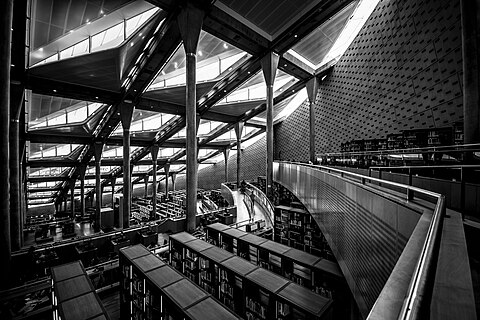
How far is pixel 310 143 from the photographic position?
1944cm

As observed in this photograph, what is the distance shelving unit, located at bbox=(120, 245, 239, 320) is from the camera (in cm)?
390

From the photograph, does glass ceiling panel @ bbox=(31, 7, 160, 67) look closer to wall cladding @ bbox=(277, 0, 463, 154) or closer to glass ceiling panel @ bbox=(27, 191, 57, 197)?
wall cladding @ bbox=(277, 0, 463, 154)

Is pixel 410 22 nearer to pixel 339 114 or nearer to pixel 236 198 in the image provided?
pixel 339 114

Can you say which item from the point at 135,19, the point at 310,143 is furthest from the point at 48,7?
the point at 310,143

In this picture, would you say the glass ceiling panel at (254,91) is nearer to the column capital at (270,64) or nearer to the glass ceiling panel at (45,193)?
the column capital at (270,64)

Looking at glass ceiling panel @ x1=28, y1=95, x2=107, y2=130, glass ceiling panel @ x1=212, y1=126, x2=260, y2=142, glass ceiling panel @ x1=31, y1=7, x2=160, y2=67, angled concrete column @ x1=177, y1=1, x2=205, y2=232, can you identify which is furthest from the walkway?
glass ceiling panel @ x1=212, y1=126, x2=260, y2=142

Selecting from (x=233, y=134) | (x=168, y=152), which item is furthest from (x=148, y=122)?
(x=233, y=134)

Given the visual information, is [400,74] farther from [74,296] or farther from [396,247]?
[74,296]

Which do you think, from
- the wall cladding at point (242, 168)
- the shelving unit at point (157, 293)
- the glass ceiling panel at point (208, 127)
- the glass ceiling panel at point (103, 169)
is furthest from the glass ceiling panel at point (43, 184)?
the shelving unit at point (157, 293)

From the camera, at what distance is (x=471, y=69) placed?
5.57 meters

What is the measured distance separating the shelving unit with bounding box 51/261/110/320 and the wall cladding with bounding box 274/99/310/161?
18781mm

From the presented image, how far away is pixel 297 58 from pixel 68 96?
14704mm

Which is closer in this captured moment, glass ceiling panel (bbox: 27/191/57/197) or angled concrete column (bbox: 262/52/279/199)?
angled concrete column (bbox: 262/52/279/199)

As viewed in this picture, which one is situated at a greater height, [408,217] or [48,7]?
[48,7]
